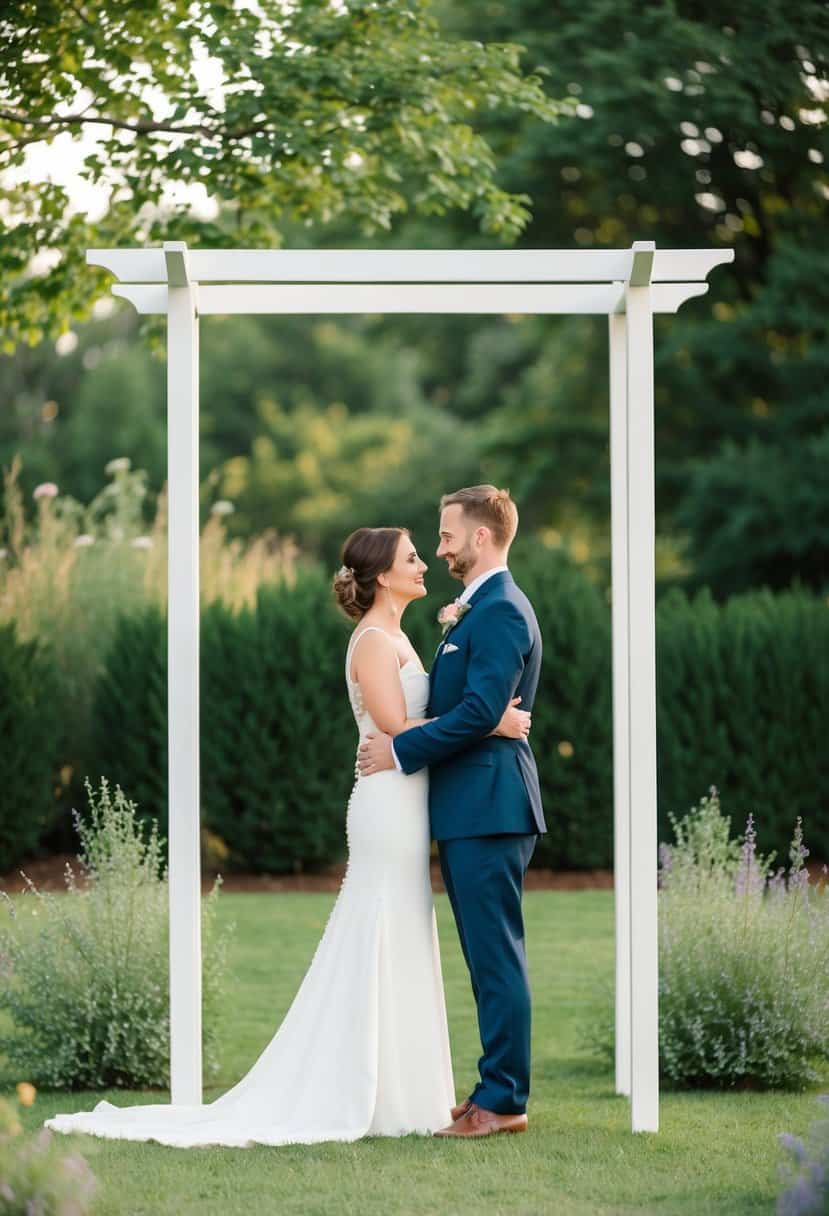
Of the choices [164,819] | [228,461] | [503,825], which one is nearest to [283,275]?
[503,825]

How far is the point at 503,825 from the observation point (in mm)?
5031

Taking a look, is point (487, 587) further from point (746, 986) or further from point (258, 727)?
point (258, 727)

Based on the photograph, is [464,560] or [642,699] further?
[464,560]

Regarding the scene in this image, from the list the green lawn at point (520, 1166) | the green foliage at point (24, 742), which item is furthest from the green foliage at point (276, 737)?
the green lawn at point (520, 1166)

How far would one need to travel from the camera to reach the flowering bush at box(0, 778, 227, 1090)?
603cm

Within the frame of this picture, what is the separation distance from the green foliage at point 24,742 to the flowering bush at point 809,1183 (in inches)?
310

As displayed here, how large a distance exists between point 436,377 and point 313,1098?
28.6m

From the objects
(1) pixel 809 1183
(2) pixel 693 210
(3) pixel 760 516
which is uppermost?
(2) pixel 693 210

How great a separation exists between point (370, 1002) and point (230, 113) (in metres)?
5.24

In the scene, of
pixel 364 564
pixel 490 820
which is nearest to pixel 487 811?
pixel 490 820

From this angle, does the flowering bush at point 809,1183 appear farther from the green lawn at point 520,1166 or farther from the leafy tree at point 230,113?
the leafy tree at point 230,113

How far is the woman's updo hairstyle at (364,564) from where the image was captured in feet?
17.6

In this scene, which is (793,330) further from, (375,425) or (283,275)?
(375,425)

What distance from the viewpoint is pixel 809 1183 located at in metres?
3.64
